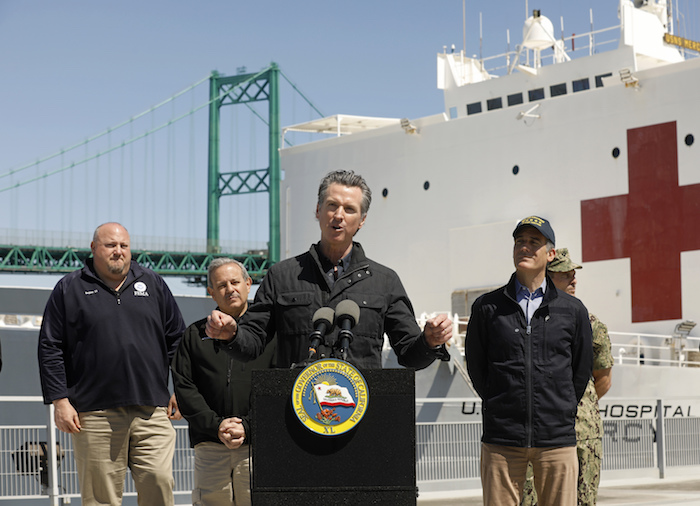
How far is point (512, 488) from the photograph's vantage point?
10.1 feet

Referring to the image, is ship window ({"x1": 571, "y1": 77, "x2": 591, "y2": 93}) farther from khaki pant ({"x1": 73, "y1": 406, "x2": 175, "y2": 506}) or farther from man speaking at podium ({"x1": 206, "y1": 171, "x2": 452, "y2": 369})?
man speaking at podium ({"x1": 206, "y1": 171, "x2": 452, "y2": 369})

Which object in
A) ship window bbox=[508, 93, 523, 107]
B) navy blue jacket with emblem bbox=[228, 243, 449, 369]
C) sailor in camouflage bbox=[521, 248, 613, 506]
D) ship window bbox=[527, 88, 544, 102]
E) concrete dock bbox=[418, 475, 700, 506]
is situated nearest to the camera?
navy blue jacket with emblem bbox=[228, 243, 449, 369]

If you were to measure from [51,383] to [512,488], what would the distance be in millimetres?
1589

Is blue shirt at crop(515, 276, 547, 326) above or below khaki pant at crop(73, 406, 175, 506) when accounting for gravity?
above

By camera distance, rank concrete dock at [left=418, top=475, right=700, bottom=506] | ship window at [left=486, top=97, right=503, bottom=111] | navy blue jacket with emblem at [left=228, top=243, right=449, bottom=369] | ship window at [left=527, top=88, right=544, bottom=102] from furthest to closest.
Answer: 1. ship window at [left=486, top=97, right=503, bottom=111]
2. ship window at [left=527, top=88, right=544, bottom=102]
3. concrete dock at [left=418, top=475, right=700, bottom=506]
4. navy blue jacket with emblem at [left=228, top=243, right=449, bottom=369]

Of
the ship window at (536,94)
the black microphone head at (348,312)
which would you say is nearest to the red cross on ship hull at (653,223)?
the ship window at (536,94)

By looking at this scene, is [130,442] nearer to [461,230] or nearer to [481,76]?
[461,230]

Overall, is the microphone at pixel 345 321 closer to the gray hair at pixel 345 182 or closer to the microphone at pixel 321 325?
the microphone at pixel 321 325

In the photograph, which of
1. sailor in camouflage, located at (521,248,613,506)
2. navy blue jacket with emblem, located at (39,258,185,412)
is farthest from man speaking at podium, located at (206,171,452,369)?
sailor in camouflage, located at (521,248,613,506)

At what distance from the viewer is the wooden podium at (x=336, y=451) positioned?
230 centimetres

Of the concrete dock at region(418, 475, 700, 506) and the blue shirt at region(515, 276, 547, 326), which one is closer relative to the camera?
the blue shirt at region(515, 276, 547, 326)

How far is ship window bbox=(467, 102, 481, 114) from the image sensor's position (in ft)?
58.4

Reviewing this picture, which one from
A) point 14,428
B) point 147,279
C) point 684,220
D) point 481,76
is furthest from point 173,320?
point 481,76


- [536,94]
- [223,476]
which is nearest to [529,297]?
[223,476]
